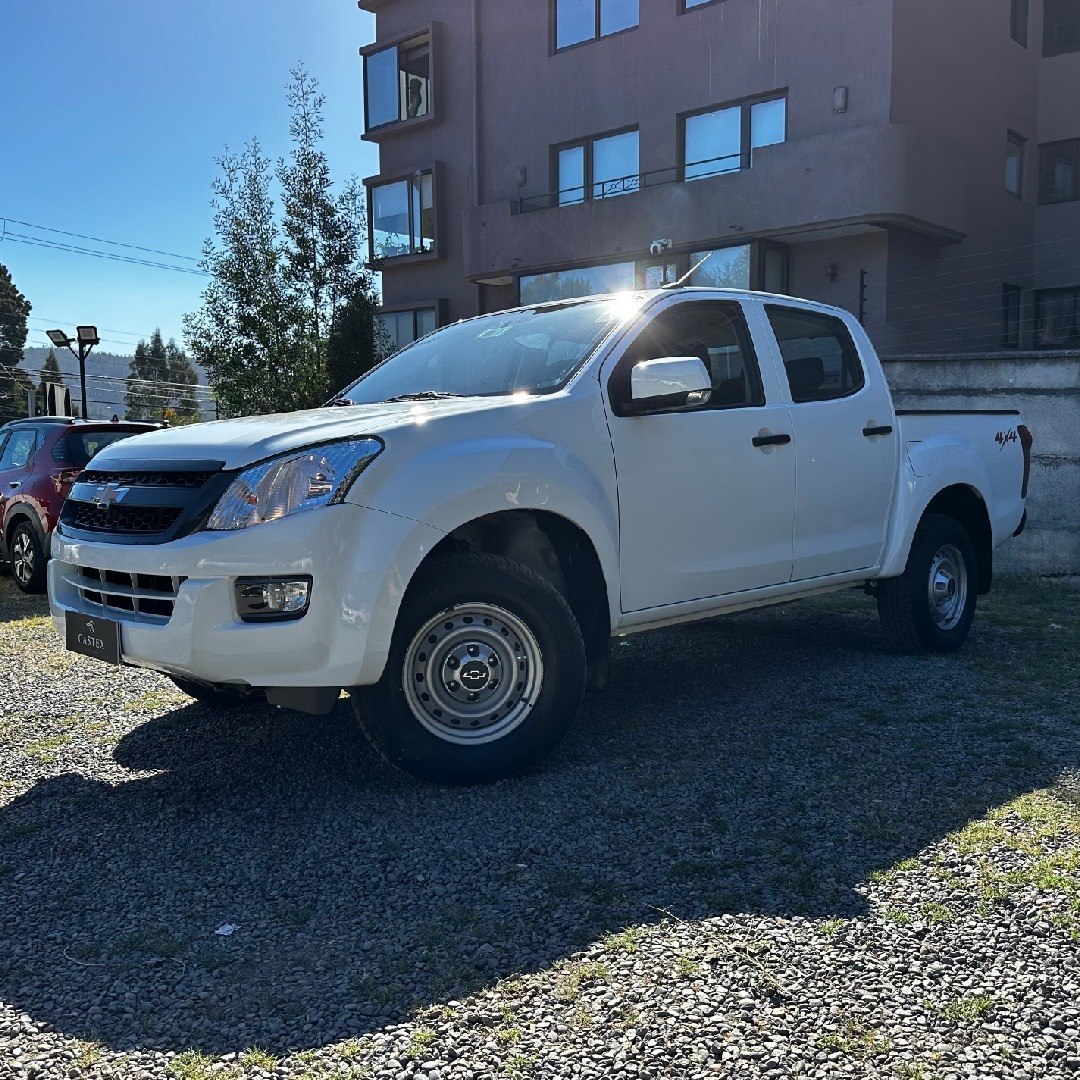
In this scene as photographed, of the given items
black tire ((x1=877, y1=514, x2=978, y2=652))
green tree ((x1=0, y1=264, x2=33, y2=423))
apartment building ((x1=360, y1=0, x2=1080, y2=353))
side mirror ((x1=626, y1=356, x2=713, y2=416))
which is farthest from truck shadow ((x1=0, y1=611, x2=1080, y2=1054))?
green tree ((x1=0, y1=264, x2=33, y2=423))

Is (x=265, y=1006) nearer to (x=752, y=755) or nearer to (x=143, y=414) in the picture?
(x=752, y=755)

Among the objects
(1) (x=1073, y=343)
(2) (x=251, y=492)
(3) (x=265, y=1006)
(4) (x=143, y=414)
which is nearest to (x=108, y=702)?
(2) (x=251, y=492)

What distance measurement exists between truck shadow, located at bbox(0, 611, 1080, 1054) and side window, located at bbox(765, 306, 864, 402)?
1.54m

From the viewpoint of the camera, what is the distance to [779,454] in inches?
205

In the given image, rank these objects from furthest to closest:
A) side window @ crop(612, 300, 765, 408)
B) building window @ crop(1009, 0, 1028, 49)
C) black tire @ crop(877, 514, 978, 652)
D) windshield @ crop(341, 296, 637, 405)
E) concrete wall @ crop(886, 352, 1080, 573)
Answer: building window @ crop(1009, 0, 1028, 49), concrete wall @ crop(886, 352, 1080, 573), black tire @ crop(877, 514, 978, 652), side window @ crop(612, 300, 765, 408), windshield @ crop(341, 296, 637, 405)

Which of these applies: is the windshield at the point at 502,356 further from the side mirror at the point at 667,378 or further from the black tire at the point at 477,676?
the black tire at the point at 477,676

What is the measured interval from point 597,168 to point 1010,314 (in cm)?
858

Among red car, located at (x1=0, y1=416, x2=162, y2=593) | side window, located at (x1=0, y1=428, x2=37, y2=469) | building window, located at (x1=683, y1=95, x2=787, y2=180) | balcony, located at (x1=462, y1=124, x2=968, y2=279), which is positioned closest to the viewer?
red car, located at (x1=0, y1=416, x2=162, y2=593)

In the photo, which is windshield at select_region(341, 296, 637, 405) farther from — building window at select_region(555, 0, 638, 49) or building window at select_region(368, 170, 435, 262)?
building window at select_region(368, 170, 435, 262)

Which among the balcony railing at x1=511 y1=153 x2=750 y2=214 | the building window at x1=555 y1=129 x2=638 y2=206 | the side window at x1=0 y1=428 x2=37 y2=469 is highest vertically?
the building window at x1=555 y1=129 x2=638 y2=206

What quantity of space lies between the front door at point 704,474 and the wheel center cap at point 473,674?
0.75 meters

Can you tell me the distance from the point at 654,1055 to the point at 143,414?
9746 centimetres

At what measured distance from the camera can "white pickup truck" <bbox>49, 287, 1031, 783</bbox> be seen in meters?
3.74

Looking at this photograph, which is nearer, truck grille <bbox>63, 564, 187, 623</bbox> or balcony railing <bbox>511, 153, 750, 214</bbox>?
truck grille <bbox>63, 564, 187, 623</bbox>
